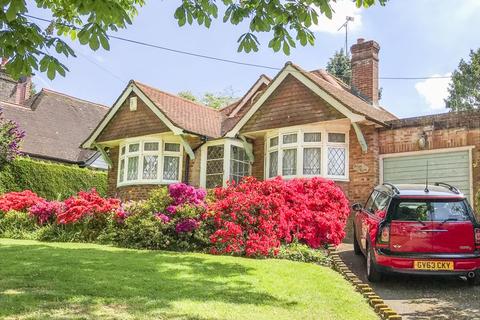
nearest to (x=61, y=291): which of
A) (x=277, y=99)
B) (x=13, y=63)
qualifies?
(x=13, y=63)

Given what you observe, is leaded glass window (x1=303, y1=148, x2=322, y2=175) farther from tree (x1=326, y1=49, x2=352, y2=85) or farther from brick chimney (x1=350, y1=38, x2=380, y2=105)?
tree (x1=326, y1=49, x2=352, y2=85)

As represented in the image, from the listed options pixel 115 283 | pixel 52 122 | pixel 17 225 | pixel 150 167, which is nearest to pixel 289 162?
pixel 150 167

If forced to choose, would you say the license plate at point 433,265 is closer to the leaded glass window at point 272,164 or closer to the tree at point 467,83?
the leaded glass window at point 272,164

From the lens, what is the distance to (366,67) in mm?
19391

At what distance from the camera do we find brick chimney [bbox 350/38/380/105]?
19125 millimetres

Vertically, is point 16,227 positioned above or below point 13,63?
below

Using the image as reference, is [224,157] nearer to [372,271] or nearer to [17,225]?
[17,225]

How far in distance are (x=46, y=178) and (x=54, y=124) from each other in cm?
819

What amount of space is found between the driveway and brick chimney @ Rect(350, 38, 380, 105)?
11.4 meters

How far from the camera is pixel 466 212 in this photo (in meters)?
7.88

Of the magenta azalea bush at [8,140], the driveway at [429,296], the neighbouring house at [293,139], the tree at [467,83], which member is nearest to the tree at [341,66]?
the tree at [467,83]

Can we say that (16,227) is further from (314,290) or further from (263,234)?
(314,290)

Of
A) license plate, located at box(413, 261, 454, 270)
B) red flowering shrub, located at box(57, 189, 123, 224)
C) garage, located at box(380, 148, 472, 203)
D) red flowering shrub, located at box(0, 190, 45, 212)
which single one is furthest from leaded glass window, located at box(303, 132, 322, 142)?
red flowering shrub, located at box(0, 190, 45, 212)

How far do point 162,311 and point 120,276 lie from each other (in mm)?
2150
